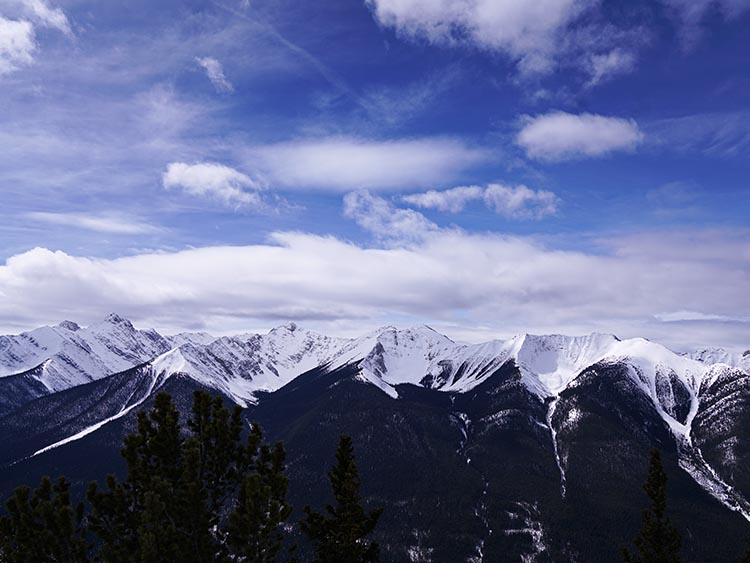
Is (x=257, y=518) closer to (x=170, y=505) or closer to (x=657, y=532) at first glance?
(x=170, y=505)

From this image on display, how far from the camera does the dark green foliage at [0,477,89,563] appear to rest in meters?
26.9

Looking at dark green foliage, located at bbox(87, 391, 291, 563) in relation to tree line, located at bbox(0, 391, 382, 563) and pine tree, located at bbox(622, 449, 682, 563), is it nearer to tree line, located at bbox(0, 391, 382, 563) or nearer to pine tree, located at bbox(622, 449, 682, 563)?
tree line, located at bbox(0, 391, 382, 563)

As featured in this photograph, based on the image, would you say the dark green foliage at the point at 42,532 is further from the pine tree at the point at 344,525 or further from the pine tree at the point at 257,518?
the pine tree at the point at 344,525

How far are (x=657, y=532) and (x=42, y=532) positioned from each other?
5188cm

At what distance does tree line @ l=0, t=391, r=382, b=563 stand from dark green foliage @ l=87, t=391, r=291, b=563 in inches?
1.9

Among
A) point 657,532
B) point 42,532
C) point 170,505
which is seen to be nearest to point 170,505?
point 170,505

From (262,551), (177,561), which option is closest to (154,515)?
(177,561)

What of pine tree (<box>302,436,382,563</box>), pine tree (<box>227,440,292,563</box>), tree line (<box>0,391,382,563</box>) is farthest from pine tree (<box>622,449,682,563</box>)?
tree line (<box>0,391,382,563</box>)

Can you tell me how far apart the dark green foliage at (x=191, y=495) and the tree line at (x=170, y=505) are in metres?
0.05

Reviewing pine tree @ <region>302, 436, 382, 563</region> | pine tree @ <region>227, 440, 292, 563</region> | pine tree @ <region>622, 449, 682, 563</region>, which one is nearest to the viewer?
Result: pine tree @ <region>227, 440, 292, 563</region>

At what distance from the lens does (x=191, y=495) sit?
89.5ft

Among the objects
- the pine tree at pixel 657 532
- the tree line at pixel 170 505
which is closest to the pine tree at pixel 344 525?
the tree line at pixel 170 505

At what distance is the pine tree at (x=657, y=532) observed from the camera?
53.5m

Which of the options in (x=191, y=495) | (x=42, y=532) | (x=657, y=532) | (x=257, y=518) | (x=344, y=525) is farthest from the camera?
(x=657, y=532)
